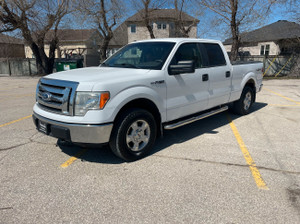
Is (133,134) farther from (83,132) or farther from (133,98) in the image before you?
(83,132)

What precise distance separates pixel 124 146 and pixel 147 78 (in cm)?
112

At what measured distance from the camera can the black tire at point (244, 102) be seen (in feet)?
21.4

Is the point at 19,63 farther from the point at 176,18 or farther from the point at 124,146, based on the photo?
the point at 124,146

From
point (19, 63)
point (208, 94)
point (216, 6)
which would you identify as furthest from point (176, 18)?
point (208, 94)

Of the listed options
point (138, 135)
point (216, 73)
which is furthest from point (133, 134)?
point (216, 73)

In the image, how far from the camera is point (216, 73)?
523 centimetres

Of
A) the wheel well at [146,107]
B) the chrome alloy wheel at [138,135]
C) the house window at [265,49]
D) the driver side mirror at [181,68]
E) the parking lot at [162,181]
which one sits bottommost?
the parking lot at [162,181]

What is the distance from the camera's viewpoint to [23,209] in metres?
2.76

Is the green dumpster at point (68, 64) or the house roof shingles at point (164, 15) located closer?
the green dumpster at point (68, 64)

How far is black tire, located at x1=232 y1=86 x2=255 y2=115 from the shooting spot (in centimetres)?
653

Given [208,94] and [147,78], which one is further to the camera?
[208,94]

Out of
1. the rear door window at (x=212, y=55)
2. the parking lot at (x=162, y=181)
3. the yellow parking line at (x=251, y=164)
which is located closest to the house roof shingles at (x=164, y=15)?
the rear door window at (x=212, y=55)

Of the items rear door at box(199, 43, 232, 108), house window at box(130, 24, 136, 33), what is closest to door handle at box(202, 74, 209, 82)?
rear door at box(199, 43, 232, 108)

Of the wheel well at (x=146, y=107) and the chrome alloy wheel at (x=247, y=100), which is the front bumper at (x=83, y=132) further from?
the chrome alloy wheel at (x=247, y=100)
